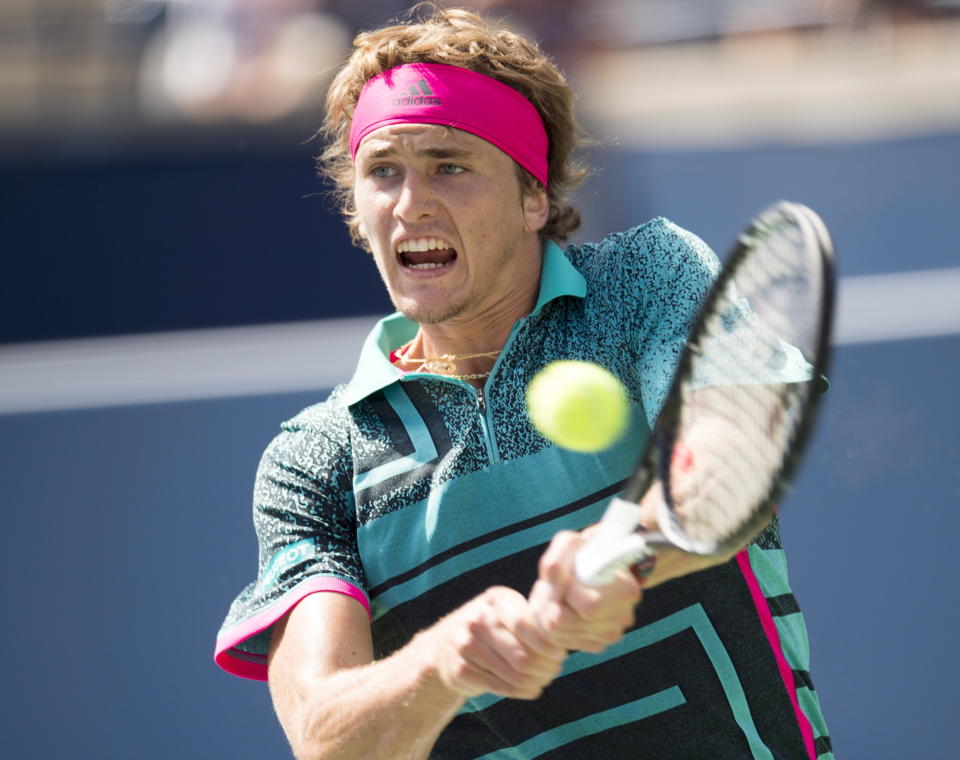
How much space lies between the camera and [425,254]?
2.16m

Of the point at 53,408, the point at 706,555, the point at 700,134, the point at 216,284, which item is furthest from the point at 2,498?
the point at 706,555

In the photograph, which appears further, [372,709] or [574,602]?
[372,709]

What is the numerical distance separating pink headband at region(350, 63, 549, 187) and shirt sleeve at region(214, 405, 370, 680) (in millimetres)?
534

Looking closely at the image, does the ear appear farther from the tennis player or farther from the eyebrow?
the eyebrow

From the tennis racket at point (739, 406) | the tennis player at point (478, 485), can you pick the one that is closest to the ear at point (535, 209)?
the tennis player at point (478, 485)

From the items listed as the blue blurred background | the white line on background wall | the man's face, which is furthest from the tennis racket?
the white line on background wall

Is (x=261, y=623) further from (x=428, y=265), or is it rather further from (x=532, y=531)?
(x=428, y=265)

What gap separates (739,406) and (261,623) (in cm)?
84

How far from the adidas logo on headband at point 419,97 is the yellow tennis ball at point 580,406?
0.49 m

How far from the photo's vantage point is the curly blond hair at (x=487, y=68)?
7.26 ft

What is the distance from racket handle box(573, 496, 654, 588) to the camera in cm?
135

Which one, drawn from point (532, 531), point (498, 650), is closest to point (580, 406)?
point (532, 531)

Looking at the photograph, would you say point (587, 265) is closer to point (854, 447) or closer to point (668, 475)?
point (668, 475)

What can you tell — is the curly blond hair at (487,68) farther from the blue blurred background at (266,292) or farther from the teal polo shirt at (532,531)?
the blue blurred background at (266,292)
